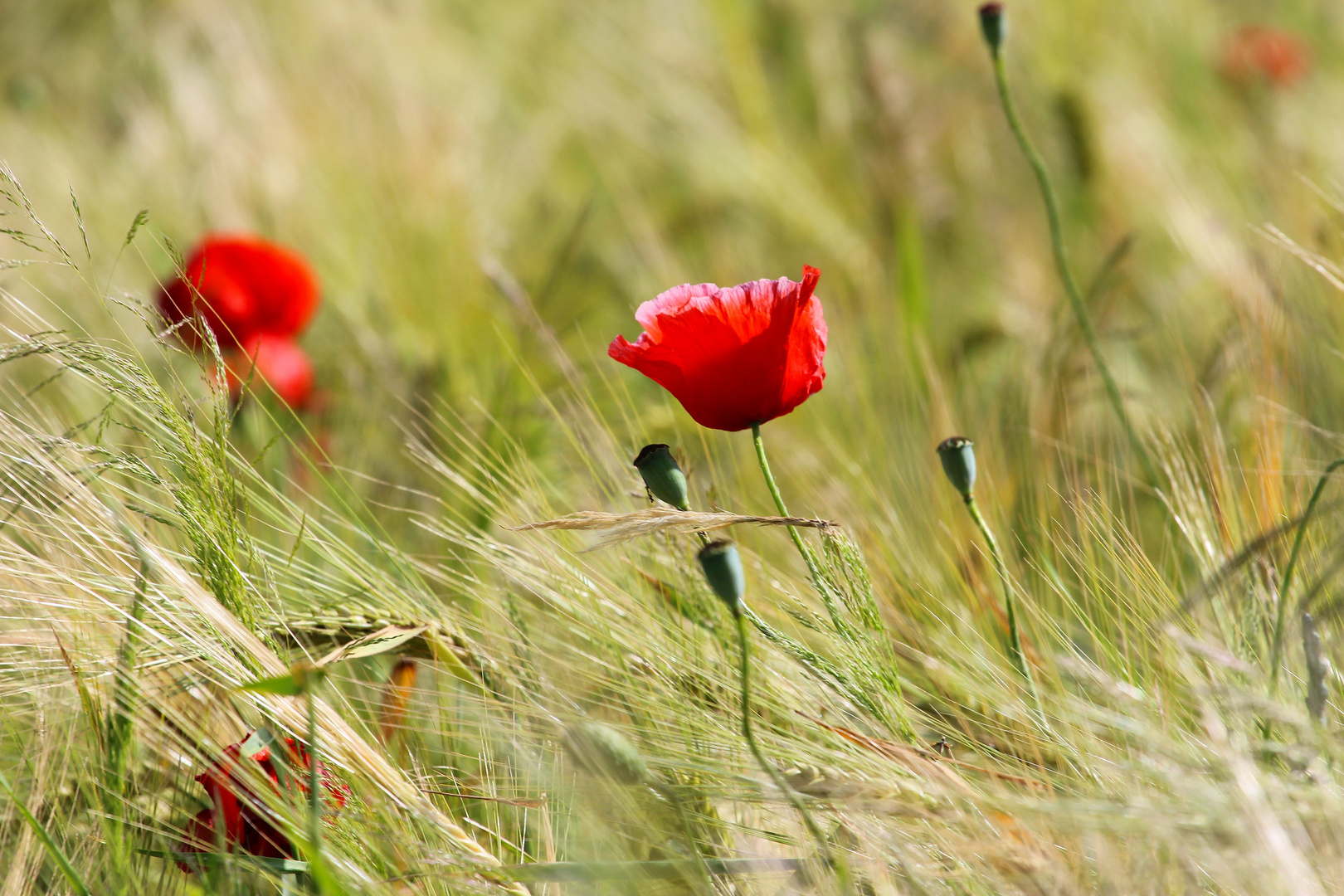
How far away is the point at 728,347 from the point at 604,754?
7.0 inches

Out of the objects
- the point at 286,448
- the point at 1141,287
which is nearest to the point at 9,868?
the point at 286,448

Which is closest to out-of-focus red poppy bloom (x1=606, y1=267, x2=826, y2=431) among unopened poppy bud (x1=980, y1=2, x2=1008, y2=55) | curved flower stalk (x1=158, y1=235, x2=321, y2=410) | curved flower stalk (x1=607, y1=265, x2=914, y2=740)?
curved flower stalk (x1=607, y1=265, x2=914, y2=740)

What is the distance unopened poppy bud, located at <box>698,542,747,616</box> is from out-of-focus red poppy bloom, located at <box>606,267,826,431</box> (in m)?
0.10

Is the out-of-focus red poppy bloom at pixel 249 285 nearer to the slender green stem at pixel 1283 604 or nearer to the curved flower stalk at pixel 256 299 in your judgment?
the curved flower stalk at pixel 256 299

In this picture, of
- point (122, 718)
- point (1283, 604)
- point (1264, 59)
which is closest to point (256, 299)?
point (122, 718)

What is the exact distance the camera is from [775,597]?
55 centimetres

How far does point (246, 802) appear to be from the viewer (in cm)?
43

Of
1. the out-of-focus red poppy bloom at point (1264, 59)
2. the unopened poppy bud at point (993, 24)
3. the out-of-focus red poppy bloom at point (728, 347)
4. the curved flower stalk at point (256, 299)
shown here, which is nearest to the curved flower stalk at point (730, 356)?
the out-of-focus red poppy bloom at point (728, 347)

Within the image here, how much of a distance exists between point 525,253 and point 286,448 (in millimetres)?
486

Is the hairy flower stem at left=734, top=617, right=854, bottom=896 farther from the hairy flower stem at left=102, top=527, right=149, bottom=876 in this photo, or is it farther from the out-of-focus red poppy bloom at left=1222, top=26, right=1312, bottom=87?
the out-of-focus red poppy bloom at left=1222, top=26, right=1312, bottom=87

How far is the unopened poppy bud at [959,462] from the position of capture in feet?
1.61

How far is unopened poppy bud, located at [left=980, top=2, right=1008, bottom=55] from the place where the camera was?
0.74 meters

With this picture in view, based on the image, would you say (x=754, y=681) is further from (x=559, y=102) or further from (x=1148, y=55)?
(x=1148, y=55)

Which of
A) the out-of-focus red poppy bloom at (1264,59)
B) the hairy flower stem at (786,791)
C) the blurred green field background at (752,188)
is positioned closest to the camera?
the hairy flower stem at (786,791)
